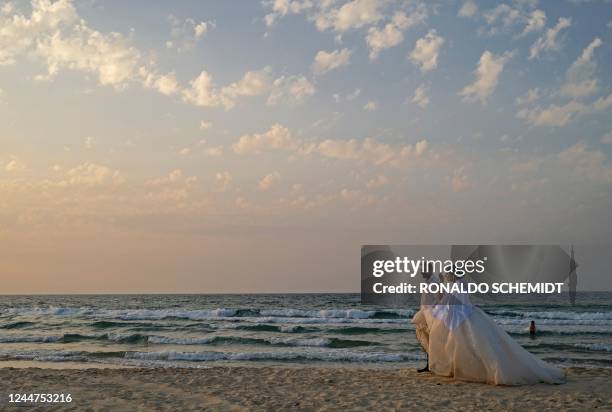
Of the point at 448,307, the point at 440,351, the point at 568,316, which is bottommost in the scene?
the point at 568,316

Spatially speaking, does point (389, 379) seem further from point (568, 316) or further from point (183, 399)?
point (568, 316)

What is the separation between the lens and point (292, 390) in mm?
10047

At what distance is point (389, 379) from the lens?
11.2 metres

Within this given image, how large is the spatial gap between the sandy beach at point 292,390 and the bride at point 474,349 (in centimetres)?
22

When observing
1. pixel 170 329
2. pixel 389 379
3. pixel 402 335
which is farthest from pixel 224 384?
pixel 170 329

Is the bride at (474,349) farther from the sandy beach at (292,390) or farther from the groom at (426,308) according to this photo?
the sandy beach at (292,390)

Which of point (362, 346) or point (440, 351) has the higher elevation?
point (440, 351)

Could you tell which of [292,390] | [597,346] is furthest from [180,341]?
[597,346]

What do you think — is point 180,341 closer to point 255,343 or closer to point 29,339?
point 255,343

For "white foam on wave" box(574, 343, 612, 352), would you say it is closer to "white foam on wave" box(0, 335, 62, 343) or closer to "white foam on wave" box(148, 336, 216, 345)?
"white foam on wave" box(148, 336, 216, 345)

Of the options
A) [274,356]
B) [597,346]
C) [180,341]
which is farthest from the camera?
[180,341]

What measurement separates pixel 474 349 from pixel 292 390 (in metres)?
3.55

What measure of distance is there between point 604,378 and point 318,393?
655 cm

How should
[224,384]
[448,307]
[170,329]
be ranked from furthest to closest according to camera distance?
[170,329] → [224,384] → [448,307]
